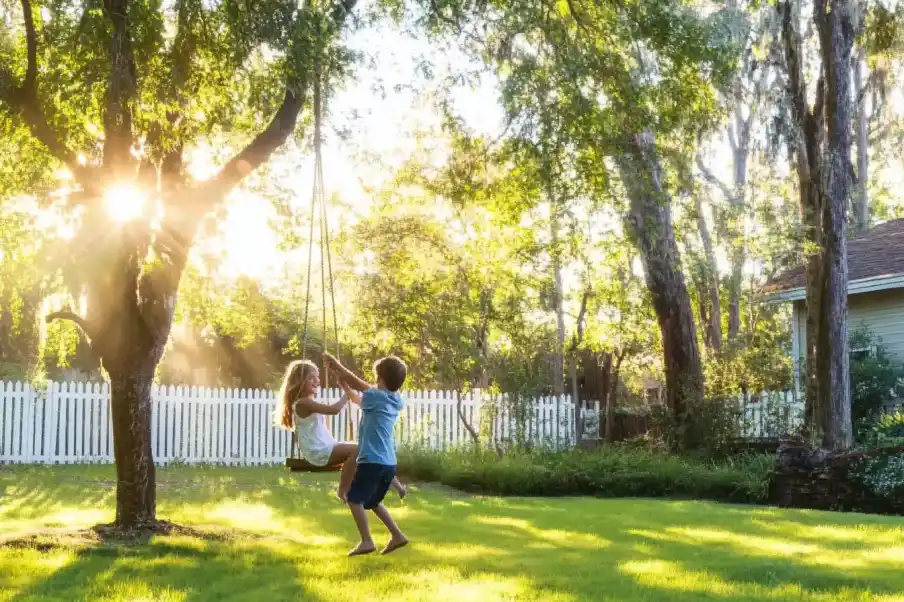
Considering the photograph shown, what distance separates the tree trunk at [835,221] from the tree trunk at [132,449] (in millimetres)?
9172

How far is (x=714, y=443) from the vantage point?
16266 mm

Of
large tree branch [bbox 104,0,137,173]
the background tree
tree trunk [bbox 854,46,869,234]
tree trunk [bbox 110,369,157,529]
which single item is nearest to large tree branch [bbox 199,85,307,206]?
the background tree

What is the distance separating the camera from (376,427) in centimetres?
681

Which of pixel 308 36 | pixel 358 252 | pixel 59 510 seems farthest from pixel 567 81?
pixel 358 252

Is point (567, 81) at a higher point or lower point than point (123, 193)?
higher

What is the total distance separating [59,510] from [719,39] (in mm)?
8282

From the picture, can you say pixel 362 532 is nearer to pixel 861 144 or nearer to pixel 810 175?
pixel 810 175

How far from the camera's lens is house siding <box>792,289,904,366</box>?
19250mm

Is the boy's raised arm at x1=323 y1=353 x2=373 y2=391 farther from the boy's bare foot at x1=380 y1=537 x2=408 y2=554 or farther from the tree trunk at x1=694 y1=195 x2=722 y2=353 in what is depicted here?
the tree trunk at x1=694 y1=195 x2=722 y2=353

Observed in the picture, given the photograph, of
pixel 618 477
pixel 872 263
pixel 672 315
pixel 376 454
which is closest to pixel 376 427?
pixel 376 454

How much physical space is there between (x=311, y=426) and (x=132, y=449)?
1717 mm

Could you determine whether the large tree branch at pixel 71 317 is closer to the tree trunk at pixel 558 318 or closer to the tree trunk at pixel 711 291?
the tree trunk at pixel 558 318

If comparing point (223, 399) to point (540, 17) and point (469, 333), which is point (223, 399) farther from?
point (540, 17)

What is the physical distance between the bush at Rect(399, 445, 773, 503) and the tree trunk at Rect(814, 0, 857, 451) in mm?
1210
